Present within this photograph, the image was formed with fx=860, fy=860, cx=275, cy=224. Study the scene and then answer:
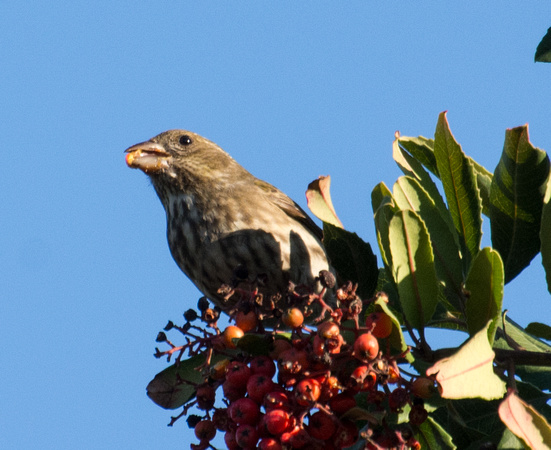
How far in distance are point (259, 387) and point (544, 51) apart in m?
1.67

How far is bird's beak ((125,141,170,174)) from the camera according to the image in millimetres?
5605

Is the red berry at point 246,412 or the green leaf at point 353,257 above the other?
the green leaf at point 353,257

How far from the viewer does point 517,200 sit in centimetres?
291

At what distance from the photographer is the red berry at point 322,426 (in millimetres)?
2475

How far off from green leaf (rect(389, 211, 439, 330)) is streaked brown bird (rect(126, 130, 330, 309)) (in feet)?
5.65

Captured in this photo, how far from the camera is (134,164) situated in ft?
18.4

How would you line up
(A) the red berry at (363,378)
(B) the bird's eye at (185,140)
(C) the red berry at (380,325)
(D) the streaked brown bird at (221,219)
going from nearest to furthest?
(A) the red berry at (363,378)
(C) the red berry at (380,325)
(D) the streaked brown bird at (221,219)
(B) the bird's eye at (185,140)

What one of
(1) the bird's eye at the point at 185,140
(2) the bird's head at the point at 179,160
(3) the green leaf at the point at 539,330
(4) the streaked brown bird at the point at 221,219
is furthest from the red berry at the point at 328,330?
(1) the bird's eye at the point at 185,140

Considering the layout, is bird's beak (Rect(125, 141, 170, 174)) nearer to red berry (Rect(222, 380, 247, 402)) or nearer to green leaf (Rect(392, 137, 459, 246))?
green leaf (Rect(392, 137, 459, 246))

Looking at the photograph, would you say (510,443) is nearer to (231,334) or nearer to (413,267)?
(413,267)

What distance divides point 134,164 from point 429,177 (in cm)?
281

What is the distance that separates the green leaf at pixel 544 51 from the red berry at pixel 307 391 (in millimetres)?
1562

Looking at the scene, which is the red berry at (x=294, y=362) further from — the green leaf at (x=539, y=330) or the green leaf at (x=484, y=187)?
the green leaf at (x=484, y=187)

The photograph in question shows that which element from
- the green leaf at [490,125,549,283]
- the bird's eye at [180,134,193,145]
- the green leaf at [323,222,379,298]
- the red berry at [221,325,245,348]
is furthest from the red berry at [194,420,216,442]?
the bird's eye at [180,134,193,145]
